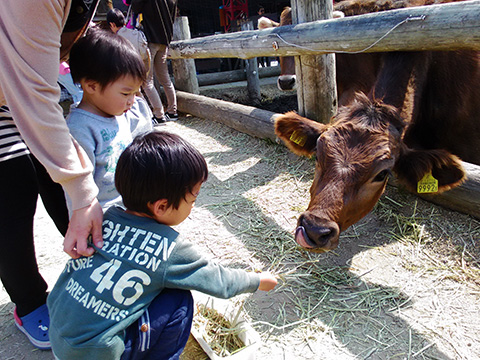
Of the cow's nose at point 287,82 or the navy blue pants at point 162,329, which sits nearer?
the navy blue pants at point 162,329

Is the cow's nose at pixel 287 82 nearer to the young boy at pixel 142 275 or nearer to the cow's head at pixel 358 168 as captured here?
the cow's head at pixel 358 168

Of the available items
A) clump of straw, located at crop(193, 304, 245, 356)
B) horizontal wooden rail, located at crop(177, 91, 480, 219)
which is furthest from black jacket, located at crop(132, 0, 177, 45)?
clump of straw, located at crop(193, 304, 245, 356)

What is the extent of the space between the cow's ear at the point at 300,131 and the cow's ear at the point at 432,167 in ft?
2.13

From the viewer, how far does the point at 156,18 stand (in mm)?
5984

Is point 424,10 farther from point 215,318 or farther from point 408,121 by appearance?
point 215,318

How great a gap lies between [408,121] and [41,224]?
10.6ft

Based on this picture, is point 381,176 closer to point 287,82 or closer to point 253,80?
Result: point 287,82

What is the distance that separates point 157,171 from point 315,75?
3043 mm

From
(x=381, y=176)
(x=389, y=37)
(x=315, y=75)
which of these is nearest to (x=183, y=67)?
(x=315, y=75)

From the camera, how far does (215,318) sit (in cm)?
201

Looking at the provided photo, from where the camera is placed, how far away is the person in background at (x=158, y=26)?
594cm

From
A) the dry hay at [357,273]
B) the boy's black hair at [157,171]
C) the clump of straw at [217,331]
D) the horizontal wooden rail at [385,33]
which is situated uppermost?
the horizontal wooden rail at [385,33]

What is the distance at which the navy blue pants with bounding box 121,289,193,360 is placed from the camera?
1.35m

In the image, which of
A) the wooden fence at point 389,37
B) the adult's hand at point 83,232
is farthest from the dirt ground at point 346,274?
the adult's hand at point 83,232
